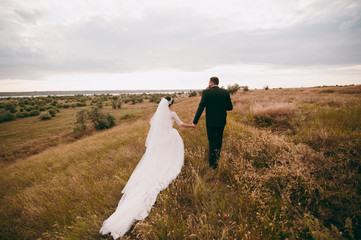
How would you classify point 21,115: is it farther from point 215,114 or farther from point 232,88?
point 232,88

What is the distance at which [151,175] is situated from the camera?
13.4ft

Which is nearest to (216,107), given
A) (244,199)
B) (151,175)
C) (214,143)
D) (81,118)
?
(214,143)

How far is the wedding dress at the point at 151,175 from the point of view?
293cm

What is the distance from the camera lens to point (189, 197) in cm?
313

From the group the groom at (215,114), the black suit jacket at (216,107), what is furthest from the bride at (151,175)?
the black suit jacket at (216,107)

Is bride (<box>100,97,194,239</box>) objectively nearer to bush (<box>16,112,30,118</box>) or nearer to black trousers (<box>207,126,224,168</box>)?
black trousers (<box>207,126,224,168</box>)

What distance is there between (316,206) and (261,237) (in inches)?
52.3

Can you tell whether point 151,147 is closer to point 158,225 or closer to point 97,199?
point 97,199

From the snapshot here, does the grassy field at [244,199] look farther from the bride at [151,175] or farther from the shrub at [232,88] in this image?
the shrub at [232,88]

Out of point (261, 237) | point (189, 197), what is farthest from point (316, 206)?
point (189, 197)

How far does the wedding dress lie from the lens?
2926 millimetres

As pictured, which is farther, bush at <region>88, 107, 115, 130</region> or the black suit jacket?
bush at <region>88, 107, 115, 130</region>

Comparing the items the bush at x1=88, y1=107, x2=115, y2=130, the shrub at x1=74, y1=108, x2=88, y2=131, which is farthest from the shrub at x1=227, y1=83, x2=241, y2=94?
the shrub at x1=74, y1=108, x2=88, y2=131

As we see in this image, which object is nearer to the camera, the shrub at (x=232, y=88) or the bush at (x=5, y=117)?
the bush at (x=5, y=117)
